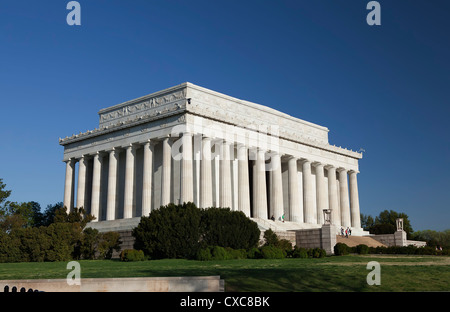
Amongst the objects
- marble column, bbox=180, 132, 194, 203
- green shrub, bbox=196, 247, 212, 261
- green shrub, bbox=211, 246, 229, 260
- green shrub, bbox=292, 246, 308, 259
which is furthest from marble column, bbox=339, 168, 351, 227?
green shrub, bbox=196, 247, 212, 261

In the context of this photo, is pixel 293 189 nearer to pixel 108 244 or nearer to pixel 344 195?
pixel 344 195

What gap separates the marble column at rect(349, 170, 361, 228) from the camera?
86.2 m

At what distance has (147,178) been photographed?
66.2 meters

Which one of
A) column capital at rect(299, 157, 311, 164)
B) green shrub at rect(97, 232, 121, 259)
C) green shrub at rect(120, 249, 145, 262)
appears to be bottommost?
green shrub at rect(120, 249, 145, 262)

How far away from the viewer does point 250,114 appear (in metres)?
75.3

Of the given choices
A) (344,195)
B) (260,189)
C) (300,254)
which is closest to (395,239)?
(260,189)

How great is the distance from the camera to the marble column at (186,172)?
61.9m

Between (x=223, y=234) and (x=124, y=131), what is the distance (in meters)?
27.2

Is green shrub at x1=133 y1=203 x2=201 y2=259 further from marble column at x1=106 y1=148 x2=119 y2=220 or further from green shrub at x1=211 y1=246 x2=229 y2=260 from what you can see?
marble column at x1=106 y1=148 x2=119 y2=220

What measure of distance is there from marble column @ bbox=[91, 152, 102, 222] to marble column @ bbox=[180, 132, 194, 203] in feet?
50.6
